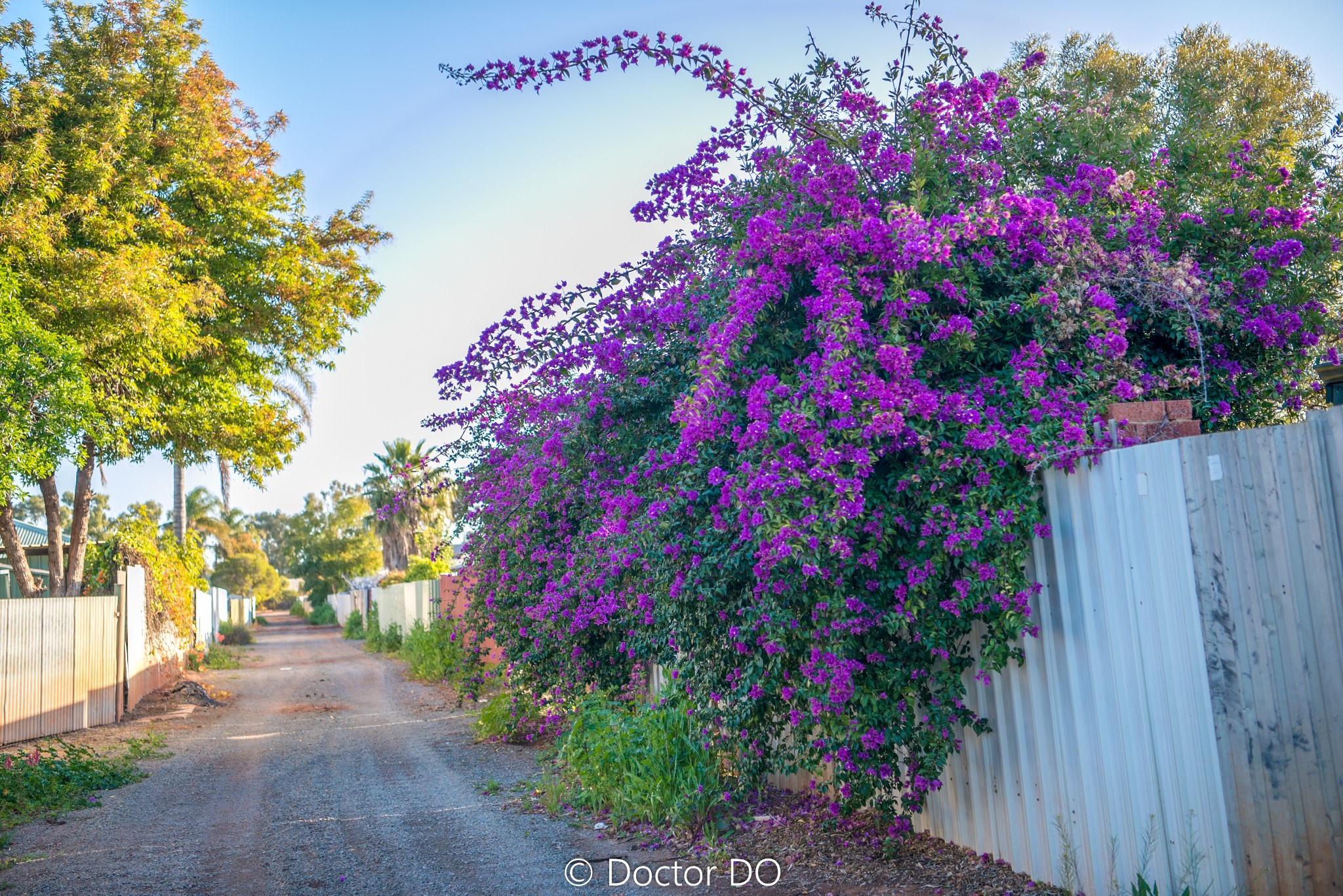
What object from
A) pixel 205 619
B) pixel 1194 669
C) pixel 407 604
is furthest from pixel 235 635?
pixel 1194 669

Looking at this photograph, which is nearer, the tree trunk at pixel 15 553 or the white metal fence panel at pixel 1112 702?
the white metal fence panel at pixel 1112 702

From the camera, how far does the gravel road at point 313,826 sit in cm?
533

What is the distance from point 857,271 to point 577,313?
282cm

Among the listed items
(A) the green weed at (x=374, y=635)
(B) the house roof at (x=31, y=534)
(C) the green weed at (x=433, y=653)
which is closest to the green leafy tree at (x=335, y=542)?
(A) the green weed at (x=374, y=635)

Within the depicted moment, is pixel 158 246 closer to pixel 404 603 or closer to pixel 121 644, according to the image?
pixel 121 644

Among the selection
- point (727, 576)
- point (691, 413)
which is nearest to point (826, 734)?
point (727, 576)

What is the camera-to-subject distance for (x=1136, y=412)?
4.11 m

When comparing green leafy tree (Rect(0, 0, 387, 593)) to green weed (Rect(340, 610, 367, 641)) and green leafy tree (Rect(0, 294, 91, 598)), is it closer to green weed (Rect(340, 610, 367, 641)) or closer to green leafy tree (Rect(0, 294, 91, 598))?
green leafy tree (Rect(0, 294, 91, 598))

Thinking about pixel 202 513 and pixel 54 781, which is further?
pixel 202 513

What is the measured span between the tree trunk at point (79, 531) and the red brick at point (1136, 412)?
1409 centimetres

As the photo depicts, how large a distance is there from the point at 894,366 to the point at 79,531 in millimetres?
14095

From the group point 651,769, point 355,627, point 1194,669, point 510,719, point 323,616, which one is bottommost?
point 323,616

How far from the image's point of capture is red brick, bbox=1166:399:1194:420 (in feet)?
13.9

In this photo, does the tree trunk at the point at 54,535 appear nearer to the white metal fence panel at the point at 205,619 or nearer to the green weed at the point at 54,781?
the green weed at the point at 54,781
